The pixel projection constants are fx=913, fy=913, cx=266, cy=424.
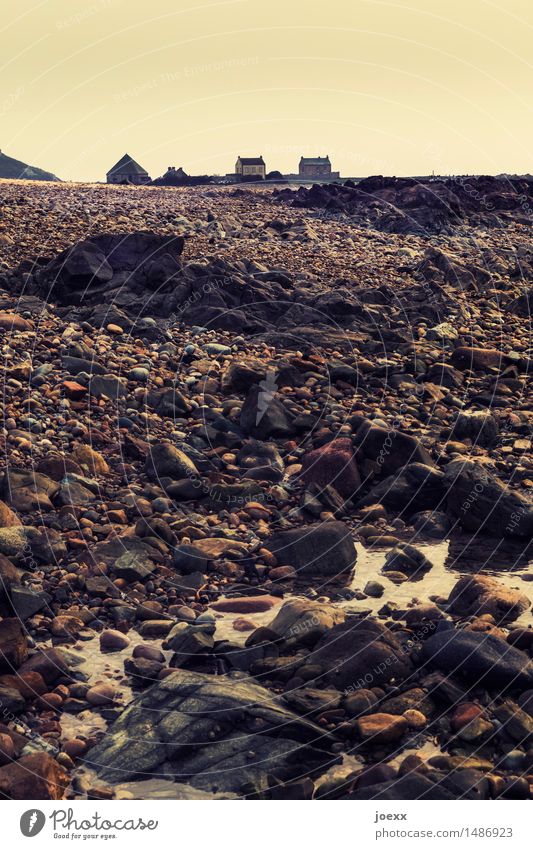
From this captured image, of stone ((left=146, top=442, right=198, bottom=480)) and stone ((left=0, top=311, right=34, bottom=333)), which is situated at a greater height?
stone ((left=0, top=311, right=34, bottom=333))

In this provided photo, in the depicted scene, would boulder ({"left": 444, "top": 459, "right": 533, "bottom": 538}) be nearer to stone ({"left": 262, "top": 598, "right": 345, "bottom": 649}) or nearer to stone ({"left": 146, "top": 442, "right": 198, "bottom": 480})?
stone ({"left": 262, "top": 598, "right": 345, "bottom": 649})

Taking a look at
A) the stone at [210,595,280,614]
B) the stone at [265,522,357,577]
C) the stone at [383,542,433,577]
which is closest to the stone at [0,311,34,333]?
the stone at [265,522,357,577]

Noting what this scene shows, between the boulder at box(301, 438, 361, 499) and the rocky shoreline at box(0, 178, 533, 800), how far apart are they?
3 centimetres

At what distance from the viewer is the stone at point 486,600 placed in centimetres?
995

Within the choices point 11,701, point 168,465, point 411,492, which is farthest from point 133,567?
point 411,492

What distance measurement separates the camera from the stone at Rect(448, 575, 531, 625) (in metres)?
9.95

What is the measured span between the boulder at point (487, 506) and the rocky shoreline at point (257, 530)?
3 centimetres

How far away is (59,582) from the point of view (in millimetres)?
10617

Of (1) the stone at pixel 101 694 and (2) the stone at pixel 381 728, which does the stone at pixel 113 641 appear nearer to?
(1) the stone at pixel 101 694

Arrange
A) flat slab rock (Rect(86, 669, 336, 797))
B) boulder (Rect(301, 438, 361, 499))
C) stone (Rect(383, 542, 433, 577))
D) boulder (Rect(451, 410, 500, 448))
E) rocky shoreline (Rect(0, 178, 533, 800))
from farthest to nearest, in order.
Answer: boulder (Rect(451, 410, 500, 448)) → boulder (Rect(301, 438, 361, 499)) → stone (Rect(383, 542, 433, 577)) → rocky shoreline (Rect(0, 178, 533, 800)) → flat slab rock (Rect(86, 669, 336, 797))

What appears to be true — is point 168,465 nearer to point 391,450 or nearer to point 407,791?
point 391,450

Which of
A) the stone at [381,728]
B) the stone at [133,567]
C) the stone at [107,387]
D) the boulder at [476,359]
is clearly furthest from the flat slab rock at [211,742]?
the boulder at [476,359]

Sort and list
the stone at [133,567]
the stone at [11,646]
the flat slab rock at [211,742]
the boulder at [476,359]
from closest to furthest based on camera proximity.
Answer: the flat slab rock at [211,742] → the stone at [11,646] → the stone at [133,567] → the boulder at [476,359]

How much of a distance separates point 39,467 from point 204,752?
21.1 ft
